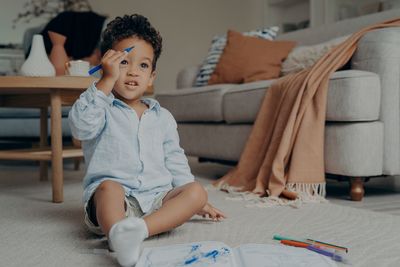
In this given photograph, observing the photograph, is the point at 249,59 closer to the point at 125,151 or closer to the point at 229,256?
the point at 125,151

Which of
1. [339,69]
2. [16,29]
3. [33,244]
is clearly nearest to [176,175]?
[33,244]

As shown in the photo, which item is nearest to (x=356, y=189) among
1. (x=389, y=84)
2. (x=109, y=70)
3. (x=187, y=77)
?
(x=389, y=84)

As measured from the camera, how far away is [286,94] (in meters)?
1.97

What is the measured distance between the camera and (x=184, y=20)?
4.95m

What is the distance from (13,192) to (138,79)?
3.57 ft

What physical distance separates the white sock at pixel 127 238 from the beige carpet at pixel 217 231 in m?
0.10

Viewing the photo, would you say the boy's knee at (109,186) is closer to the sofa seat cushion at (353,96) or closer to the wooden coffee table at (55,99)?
the wooden coffee table at (55,99)

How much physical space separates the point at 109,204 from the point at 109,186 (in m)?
0.07

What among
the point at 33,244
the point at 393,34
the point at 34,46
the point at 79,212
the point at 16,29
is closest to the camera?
the point at 33,244

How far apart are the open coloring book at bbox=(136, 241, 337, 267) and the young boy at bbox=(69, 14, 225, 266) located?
156mm

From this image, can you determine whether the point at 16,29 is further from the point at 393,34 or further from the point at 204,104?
the point at 393,34

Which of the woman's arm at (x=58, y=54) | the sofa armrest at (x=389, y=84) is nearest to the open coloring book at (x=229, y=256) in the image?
the sofa armrest at (x=389, y=84)

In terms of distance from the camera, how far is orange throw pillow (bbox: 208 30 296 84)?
8.77 feet

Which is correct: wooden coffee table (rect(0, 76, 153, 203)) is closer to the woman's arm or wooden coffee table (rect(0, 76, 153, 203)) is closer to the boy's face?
the woman's arm
